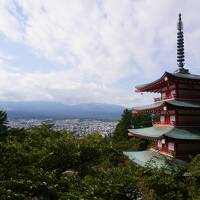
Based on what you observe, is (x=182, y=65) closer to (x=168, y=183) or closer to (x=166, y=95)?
(x=166, y=95)

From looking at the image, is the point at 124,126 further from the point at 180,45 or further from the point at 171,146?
the point at 171,146

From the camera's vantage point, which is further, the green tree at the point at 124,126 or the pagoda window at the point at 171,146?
the green tree at the point at 124,126

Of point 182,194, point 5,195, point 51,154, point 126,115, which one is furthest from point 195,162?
point 126,115

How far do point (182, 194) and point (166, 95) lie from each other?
1442 cm

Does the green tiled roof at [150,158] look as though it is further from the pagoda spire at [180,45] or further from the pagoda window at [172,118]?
the pagoda spire at [180,45]

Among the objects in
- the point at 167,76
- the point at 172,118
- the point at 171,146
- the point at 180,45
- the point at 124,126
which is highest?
the point at 180,45

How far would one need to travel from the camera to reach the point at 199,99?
1325 inches

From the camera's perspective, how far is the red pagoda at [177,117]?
30.1 meters

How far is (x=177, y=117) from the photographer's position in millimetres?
32000

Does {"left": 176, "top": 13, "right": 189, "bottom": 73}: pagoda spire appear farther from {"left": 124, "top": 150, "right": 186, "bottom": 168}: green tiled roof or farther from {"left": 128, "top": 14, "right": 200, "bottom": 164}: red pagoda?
{"left": 124, "top": 150, "right": 186, "bottom": 168}: green tiled roof

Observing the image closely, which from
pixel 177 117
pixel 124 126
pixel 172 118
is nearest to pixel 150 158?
pixel 172 118

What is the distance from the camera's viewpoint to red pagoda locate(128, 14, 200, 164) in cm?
3012

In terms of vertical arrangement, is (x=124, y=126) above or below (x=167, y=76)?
below

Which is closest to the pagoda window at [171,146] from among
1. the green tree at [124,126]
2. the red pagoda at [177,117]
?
the red pagoda at [177,117]
